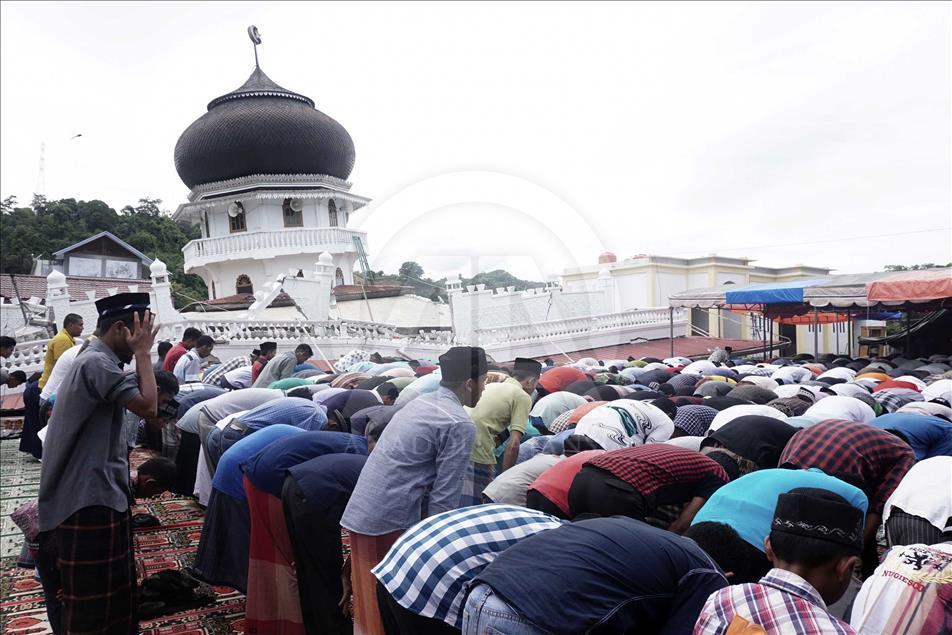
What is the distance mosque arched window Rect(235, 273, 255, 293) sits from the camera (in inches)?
895

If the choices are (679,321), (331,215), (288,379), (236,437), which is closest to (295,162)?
(331,215)

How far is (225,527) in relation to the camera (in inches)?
164

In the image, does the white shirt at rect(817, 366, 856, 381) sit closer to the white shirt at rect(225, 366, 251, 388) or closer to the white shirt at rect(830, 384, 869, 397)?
the white shirt at rect(830, 384, 869, 397)

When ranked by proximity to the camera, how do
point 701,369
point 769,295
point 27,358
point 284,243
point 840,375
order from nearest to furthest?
point 840,375, point 701,369, point 27,358, point 769,295, point 284,243

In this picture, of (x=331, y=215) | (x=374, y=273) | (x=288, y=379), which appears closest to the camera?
(x=374, y=273)

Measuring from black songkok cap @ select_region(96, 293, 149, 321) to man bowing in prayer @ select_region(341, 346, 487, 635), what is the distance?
47.4 inches

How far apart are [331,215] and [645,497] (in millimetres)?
21176

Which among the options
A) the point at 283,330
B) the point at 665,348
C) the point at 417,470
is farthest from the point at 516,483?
the point at 665,348

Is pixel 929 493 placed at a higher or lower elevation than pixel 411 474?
lower

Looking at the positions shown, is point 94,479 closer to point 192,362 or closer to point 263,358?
point 192,362

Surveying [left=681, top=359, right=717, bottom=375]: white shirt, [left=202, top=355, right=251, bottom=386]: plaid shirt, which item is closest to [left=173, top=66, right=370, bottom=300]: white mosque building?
[left=202, top=355, right=251, bottom=386]: plaid shirt

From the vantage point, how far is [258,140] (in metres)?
21.1

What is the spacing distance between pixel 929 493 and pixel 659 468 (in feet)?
3.54

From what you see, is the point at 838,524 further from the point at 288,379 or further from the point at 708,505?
the point at 288,379
